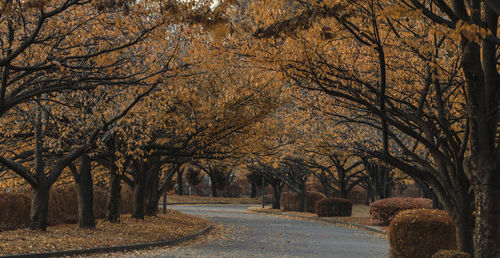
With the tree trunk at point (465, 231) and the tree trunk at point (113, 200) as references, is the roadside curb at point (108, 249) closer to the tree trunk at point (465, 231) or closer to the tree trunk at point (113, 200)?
the tree trunk at point (113, 200)

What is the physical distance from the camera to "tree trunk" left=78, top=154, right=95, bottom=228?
55.9 ft

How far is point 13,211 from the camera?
18.2 meters

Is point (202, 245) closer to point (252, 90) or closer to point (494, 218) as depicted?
point (252, 90)

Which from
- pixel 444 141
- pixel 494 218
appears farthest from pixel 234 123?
pixel 494 218

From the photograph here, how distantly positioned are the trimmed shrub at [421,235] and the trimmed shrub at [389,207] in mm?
11921

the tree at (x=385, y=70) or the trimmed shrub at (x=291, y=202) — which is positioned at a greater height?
the tree at (x=385, y=70)

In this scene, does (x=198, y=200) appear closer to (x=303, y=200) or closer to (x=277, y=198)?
(x=277, y=198)

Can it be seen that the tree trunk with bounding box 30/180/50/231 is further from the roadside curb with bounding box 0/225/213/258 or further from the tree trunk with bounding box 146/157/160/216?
the tree trunk with bounding box 146/157/160/216

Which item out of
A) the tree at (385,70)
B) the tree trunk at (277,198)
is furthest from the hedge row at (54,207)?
the tree trunk at (277,198)

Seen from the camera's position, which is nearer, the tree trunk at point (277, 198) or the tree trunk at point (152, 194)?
the tree trunk at point (152, 194)

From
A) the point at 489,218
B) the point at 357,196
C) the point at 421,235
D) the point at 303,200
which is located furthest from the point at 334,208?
the point at 489,218

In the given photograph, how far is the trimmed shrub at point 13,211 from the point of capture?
1783 centimetres

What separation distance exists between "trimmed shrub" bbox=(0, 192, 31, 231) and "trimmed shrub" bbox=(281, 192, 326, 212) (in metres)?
22.0

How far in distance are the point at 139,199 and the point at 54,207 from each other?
3231 millimetres
